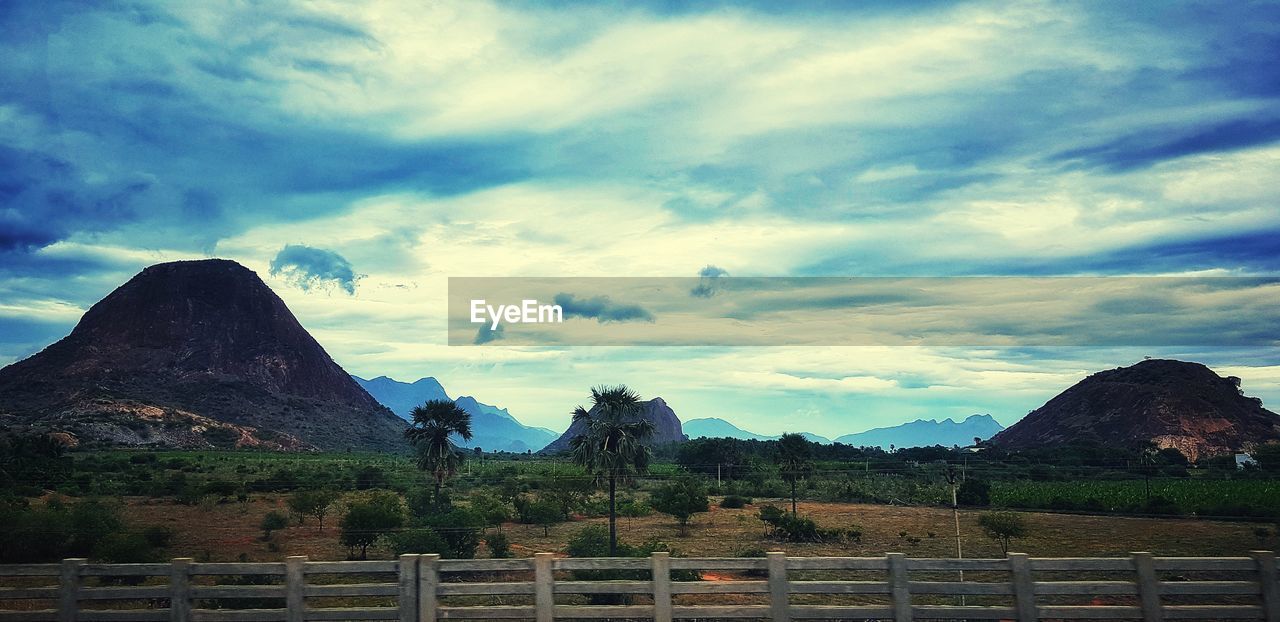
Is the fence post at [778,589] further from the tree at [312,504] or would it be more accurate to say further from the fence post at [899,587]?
the tree at [312,504]

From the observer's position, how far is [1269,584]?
12.2 metres

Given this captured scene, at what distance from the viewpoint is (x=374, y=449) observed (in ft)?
601

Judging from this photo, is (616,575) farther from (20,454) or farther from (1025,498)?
(20,454)

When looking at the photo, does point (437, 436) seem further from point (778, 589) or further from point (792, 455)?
point (778, 589)

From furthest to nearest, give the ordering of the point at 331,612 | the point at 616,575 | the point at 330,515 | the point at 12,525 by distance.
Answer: the point at 330,515, the point at 12,525, the point at 616,575, the point at 331,612

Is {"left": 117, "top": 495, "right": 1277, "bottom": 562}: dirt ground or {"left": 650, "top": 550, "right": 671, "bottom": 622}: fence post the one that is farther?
{"left": 117, "top": 495, "right": 1277, "bottom": 562}: dirt ground

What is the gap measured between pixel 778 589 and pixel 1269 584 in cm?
784

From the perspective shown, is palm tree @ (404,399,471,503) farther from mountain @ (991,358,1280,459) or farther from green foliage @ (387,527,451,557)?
mountain @ (991,358,1280,459)

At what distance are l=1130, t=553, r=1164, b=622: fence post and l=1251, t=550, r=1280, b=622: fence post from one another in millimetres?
1684

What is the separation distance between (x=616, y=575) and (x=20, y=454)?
288 ft

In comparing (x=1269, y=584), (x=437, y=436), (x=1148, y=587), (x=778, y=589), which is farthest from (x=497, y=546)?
(x=1269, y=584)

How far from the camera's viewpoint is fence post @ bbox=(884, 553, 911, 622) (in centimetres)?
1200

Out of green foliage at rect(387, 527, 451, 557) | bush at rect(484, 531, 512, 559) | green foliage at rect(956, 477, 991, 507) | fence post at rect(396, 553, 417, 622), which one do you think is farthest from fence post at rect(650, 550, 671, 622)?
green foliage at rect(956, 477, 991, 507)

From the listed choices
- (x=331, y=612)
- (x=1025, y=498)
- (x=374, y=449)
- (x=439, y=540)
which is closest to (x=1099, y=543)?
(x=1025, y=498)
